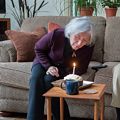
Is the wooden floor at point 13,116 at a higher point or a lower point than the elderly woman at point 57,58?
lower

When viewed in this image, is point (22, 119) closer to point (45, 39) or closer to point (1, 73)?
point (1, 73)

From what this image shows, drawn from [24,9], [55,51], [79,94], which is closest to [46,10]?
[24,9]

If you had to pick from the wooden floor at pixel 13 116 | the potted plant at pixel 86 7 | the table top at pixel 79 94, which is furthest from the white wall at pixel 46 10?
the table top at pixel 79 94

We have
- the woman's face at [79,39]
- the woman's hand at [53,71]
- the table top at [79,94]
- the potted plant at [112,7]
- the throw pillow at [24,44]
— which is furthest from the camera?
the potted plant at [112,7]

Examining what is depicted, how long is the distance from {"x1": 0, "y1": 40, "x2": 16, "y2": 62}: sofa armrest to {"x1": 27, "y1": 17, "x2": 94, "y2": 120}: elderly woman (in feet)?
1.85

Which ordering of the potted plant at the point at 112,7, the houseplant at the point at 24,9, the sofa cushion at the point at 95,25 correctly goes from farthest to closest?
1. the houseplant at the point at 24,9
2. the potted plant at the point at 112,7
3. the sofa cushion at the point at 95,25

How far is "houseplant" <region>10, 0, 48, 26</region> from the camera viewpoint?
425 cm

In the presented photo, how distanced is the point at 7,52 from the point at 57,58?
0.75m

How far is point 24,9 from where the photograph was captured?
14.3 ft

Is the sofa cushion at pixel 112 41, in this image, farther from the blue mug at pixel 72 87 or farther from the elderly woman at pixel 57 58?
the blue mug at pixel 72 87

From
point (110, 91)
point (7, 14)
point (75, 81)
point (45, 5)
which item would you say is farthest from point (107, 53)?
point (7, 14)

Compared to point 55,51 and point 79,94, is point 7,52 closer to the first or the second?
point 55,51

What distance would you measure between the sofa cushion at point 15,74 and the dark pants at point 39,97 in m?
0.29

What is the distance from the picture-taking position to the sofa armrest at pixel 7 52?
9.70ft
